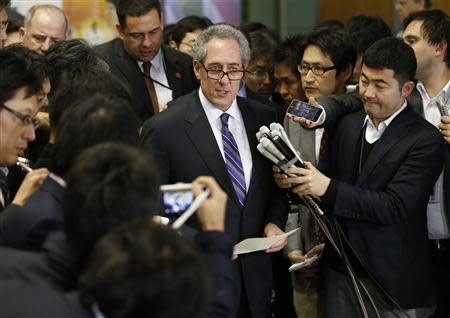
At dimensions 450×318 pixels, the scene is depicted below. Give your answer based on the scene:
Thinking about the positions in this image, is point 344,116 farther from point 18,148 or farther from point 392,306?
point 18,148

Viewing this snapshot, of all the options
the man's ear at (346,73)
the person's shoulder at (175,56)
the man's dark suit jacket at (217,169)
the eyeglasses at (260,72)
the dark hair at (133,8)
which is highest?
the dark hair at (133,8)

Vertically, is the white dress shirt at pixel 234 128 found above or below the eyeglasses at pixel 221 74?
below

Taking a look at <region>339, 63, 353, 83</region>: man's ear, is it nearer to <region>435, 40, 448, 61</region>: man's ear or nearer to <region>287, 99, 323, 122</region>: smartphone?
<region>435, 40, 448, 61</region>: man's ear

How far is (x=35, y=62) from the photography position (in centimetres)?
306

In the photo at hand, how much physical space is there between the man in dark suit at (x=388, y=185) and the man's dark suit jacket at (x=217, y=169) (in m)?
0.18

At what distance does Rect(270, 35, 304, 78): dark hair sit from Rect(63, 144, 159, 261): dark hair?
2837 millimetres

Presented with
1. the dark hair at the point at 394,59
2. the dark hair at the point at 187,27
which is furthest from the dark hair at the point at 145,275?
the dark hair at the point at 187,27

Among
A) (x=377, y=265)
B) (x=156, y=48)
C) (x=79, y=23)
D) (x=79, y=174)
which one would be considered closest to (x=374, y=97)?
(x=377, y=265)

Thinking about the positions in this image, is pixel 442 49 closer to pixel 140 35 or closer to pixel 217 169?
pixel 217 169

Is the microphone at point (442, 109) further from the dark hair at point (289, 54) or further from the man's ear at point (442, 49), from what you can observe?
the dark hair at point (289, 54)

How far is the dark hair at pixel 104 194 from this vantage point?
1.85 metres

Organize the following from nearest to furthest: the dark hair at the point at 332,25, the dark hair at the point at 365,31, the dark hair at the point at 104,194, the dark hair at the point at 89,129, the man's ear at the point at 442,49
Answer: the dark hair at the point at 104,194, the dark hair at the point at 89,129, the man's ear at the point at 442,49, the dark hair at the point at 332,25, the dark hair at the point at 365,31

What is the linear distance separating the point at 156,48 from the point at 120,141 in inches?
90.7

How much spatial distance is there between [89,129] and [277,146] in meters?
1.19
